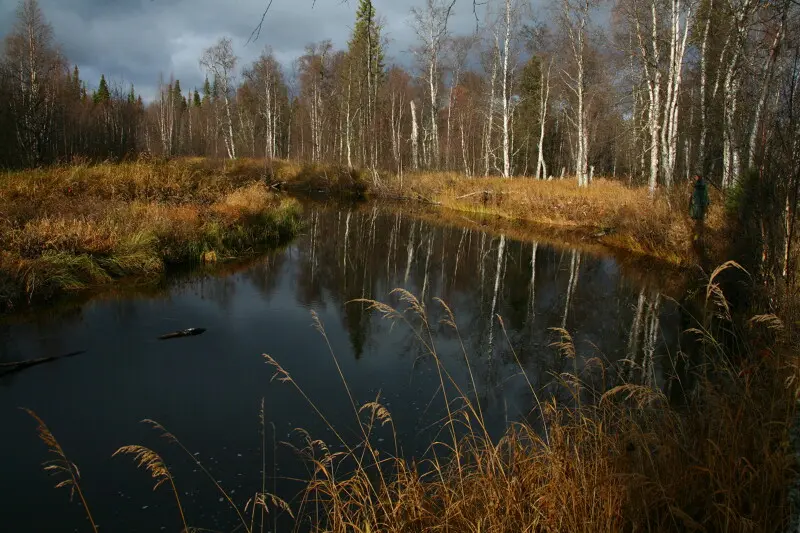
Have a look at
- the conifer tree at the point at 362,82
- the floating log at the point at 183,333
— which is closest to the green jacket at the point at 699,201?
the floating log at the point at 183,333

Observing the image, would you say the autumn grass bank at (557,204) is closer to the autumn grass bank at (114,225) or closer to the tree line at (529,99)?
the tree line at (529,99)

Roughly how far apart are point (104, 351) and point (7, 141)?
22.1 m

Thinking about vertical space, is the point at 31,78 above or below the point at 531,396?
above

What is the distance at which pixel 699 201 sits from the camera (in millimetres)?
11180

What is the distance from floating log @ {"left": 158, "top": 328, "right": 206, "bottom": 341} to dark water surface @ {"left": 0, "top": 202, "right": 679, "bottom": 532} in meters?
0.17

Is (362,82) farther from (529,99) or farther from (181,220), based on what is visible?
(181,220)

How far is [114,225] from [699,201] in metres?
12.7

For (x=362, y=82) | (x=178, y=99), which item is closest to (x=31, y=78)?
(x=362, y=82)

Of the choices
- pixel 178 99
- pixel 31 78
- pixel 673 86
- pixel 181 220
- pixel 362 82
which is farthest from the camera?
pixel 178 99

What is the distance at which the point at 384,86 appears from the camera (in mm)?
37625

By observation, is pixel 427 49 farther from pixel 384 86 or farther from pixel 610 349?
pixel 610 349

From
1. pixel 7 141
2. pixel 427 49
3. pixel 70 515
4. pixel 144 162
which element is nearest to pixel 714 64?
pixel 427 49

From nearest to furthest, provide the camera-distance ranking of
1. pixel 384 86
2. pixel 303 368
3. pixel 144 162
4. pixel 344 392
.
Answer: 1. pixel 344 392
2. pixel 303 368
3. pixel 144 162
4. pixel 384 86

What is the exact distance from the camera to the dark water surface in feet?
12.6
